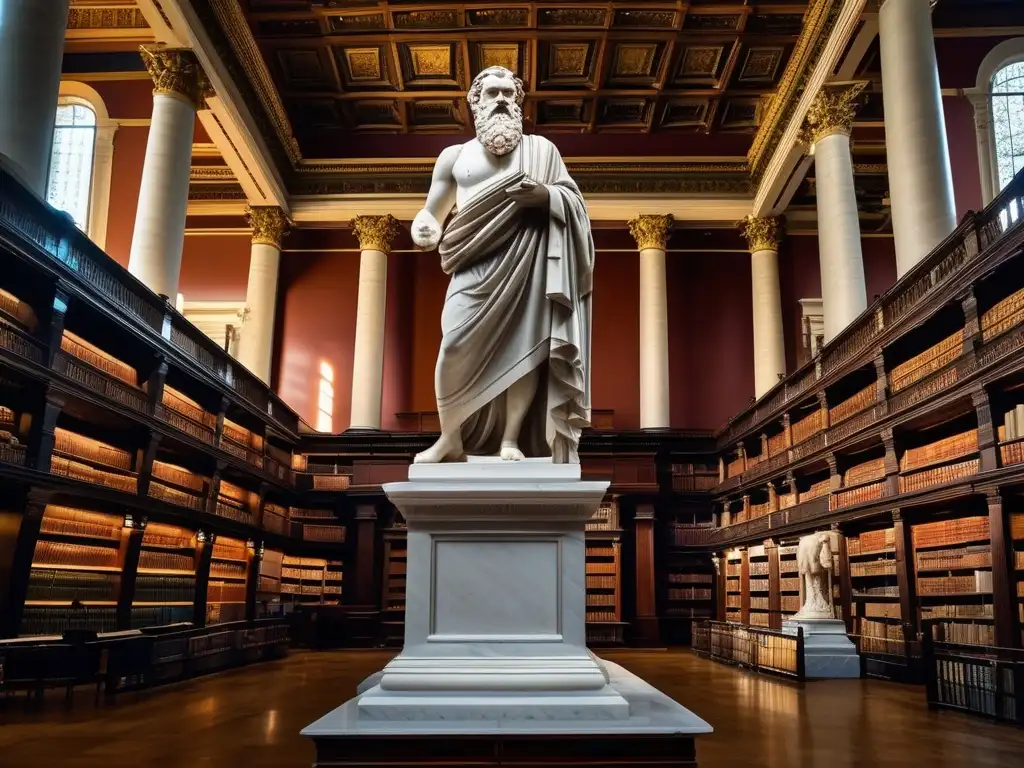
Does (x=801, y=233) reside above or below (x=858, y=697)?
above

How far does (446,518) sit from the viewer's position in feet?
9.90

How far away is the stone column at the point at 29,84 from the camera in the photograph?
748 centimetres

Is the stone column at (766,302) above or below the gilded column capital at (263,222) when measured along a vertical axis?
below

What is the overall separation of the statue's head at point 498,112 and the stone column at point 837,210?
390 inches

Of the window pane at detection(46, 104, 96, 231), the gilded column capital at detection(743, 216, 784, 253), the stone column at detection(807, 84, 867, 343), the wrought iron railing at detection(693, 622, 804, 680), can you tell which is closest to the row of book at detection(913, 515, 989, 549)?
the wrought iron railing at detection(693, 622, 804, 680)

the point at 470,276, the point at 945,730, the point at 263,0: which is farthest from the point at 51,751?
the point at 263,0

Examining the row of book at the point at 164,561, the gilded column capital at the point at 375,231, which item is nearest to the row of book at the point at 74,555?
the row of book at the point at 164,561

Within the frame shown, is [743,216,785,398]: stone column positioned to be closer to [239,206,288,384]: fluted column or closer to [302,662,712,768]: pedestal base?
[239,206,288,384]: fluted column

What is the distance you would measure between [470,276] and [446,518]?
0.91 m

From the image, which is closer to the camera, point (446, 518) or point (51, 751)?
point (446, 518)

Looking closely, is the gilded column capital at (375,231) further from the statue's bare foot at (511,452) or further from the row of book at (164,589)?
the statue's bare foot at (511,452)

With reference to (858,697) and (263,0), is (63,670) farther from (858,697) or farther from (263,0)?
(263,0)

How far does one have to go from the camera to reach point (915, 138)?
32.5 feet

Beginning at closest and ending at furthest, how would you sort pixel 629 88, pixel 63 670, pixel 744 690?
pixel 63 670 → pixel 744 690 → pixel 629 88
